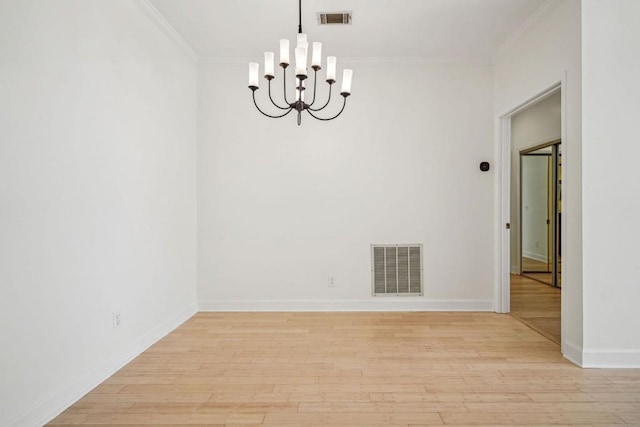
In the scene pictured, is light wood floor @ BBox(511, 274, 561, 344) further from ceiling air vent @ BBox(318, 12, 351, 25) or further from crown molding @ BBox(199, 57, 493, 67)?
ceiling air vent @ BBox(318, 12, 351, 25)

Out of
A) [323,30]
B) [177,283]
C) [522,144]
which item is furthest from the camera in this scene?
[522,144]

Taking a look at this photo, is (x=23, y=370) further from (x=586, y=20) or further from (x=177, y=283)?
(x=586, y=20)

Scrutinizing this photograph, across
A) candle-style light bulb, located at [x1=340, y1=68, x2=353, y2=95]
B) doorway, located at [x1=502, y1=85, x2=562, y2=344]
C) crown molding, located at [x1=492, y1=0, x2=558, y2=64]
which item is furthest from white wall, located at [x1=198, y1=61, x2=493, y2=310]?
candle-style light bulb, located at [x1=340, y1=68, x2=353, y2=95]

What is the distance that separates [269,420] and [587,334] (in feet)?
7.36

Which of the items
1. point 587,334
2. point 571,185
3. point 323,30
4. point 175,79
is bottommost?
point 587,334

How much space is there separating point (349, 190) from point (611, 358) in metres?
2.60

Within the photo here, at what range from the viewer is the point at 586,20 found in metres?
2.59

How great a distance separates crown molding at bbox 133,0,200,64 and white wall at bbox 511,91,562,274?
14.5 feet

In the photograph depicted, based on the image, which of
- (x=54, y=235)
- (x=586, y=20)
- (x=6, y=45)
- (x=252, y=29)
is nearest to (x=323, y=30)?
(x=252, y=29)

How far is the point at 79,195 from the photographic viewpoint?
2250 millimetres

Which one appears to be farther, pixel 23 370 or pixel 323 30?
pixel 323 30

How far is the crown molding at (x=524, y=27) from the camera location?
299 centimetres

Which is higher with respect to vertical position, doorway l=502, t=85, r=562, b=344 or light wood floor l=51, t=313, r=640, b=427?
doorway l=502, t=85, r=562, b=344

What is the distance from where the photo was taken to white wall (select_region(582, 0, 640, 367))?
2.58 m
